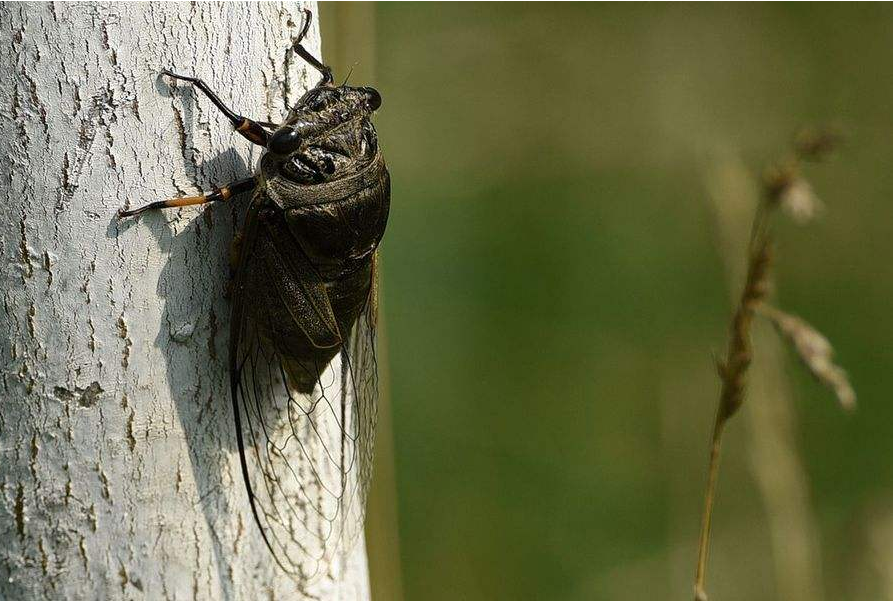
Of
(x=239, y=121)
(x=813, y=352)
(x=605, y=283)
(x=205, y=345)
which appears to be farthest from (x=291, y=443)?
(x=605, y=283)

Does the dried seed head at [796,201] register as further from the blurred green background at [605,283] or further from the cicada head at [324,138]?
the blurred green background at [605,283]

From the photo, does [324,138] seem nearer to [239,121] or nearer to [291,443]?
[239,121]

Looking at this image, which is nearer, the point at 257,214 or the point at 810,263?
the point at 257,214

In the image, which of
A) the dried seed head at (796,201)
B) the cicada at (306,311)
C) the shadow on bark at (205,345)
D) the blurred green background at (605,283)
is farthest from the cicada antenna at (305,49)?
the blurred green background at (605,283)

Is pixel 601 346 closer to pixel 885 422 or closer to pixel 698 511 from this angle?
pixel 698 511

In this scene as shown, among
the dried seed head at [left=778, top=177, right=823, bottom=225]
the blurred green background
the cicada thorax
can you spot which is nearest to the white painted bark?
the cicada thorax

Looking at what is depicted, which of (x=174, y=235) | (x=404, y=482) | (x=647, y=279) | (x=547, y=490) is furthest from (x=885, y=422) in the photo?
(x=174, y=235)
